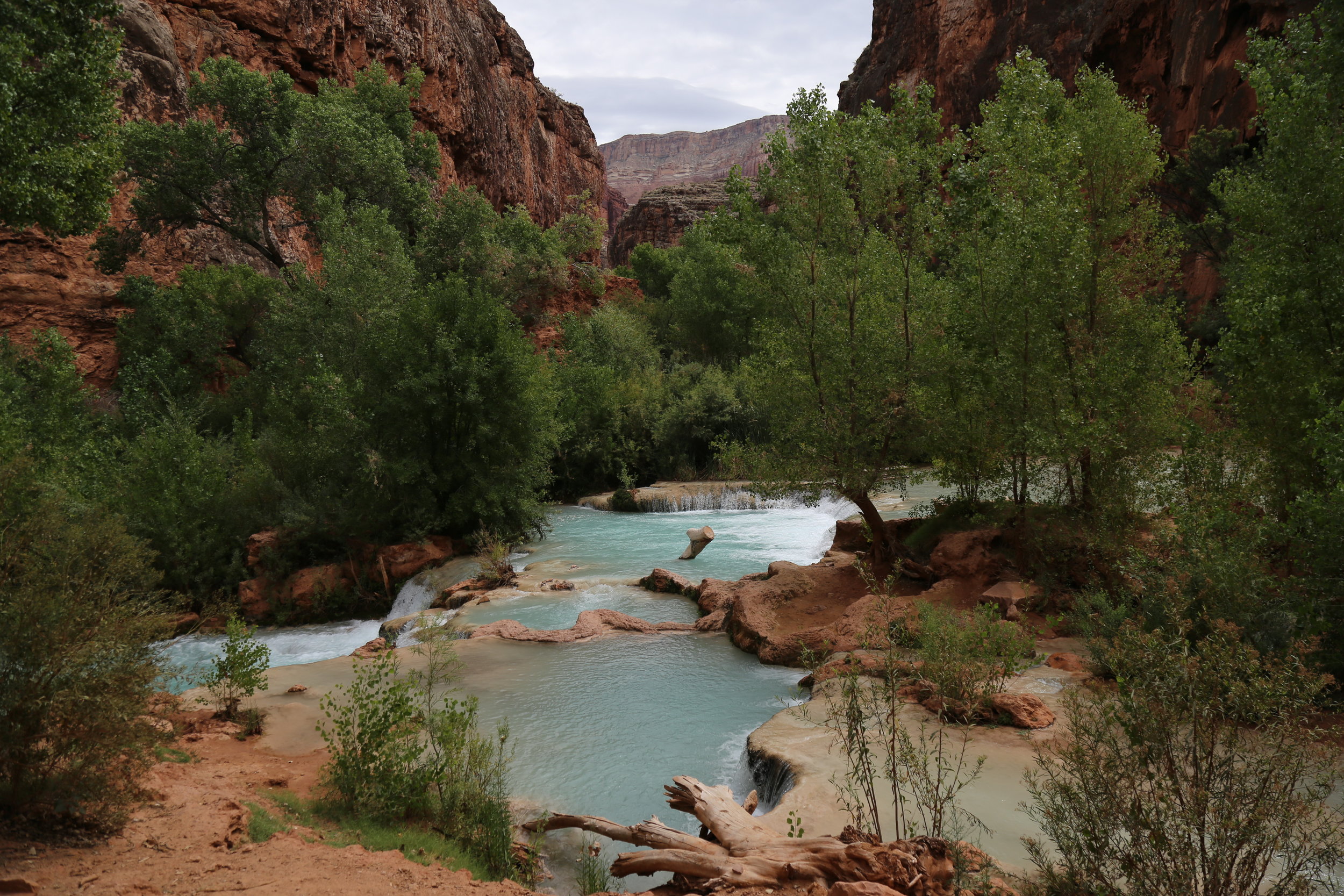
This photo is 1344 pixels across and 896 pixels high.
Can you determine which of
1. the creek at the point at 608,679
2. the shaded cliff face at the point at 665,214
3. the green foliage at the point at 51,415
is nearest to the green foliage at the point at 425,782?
the creek at the point at 608,679

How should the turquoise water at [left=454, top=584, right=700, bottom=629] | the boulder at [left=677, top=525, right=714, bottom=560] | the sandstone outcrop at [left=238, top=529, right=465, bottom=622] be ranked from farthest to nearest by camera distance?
the boulder at [left=677, top=525, right=714, bottom=560], the sandstone outcrop at [left=238, top=529, right=465, bottom=622], the turquoise water at [left=454, top=584, right=700, bottom=629]

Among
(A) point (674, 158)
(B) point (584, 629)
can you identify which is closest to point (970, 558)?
(B) point (584, 629)

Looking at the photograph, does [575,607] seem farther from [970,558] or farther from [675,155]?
[675,155]

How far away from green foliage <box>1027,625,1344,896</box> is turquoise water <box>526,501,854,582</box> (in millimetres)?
10880

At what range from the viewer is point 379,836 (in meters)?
4.86

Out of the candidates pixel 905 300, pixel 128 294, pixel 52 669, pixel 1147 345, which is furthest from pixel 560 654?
pixel 128 294

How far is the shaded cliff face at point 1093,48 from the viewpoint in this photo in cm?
2362

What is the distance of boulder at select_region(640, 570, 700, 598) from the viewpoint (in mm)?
13117

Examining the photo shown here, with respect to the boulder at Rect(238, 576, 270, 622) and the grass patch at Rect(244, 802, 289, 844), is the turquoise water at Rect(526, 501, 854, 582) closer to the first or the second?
the boulder at Rect(238, 576, 270, 622)

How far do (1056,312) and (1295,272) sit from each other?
8.59 ft

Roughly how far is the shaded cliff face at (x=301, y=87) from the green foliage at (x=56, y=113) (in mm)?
7813

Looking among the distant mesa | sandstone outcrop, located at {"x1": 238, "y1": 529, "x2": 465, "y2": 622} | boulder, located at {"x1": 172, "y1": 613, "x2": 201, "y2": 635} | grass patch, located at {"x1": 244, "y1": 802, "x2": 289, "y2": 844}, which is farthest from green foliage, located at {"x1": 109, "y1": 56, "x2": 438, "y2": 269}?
the distant mesa

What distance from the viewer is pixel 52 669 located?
159 inches

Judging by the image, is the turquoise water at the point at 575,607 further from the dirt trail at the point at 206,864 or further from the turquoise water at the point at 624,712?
the dirt trail at the point at 206,864
